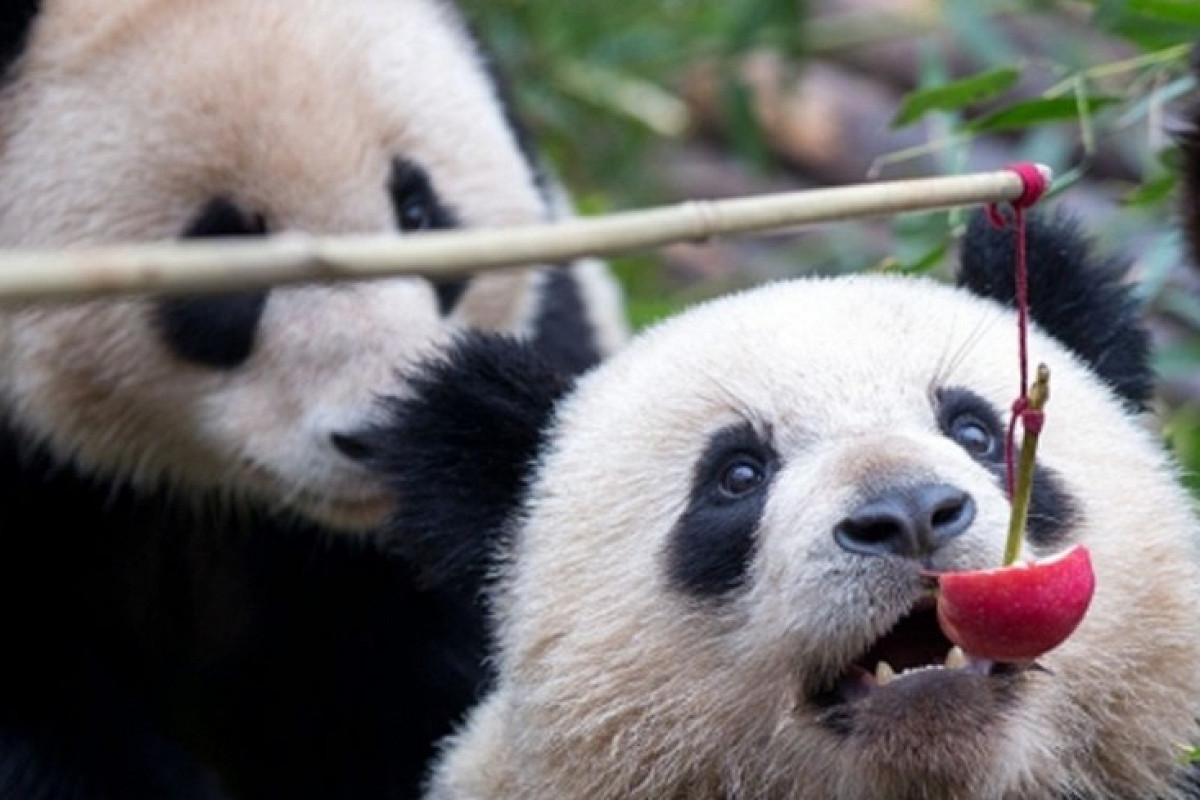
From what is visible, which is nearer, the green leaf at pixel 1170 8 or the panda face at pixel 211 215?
the green leaf at pixel 1170 8

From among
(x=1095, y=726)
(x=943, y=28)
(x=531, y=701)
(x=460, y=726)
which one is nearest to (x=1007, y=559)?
(x=1095, y=726)

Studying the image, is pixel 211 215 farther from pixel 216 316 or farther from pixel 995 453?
pixel 995 453

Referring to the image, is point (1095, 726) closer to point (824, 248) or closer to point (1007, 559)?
point (1007, 559)

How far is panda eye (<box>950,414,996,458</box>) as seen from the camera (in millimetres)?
2342

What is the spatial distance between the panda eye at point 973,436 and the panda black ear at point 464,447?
492mm

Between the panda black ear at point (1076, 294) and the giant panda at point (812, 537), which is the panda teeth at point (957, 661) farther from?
the panda black ear at point (1076, 294)

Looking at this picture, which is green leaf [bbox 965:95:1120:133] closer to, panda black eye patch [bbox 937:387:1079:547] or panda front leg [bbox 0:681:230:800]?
panda black eye patch [bbox 937:387:1079:547]

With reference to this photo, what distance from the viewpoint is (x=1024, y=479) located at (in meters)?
1.96

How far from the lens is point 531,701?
8.00 ft

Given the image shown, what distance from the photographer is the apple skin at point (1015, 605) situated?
1965 mm

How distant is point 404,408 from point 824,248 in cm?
317

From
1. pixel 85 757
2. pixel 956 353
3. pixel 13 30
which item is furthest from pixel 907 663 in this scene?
pixel 13 30

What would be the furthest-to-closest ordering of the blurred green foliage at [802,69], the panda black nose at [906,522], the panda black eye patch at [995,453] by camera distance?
the blurred green foliage at [802,69], the panda black eye patch at [995,453], the panda black nose at [906,522]

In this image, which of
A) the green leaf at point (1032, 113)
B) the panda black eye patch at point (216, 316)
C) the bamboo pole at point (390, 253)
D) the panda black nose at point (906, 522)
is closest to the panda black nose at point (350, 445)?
the panda black eye patch at point (216, 316)
